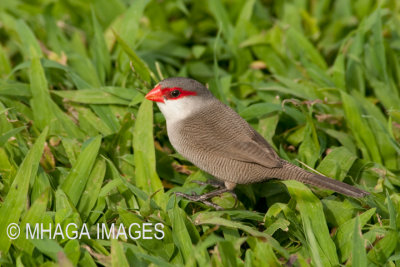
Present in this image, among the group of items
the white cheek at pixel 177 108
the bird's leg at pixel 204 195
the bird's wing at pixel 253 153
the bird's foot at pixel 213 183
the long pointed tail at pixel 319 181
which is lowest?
the bird's foot at pixel 213 183

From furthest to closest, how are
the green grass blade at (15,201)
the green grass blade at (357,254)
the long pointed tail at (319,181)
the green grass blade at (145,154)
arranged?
the green grass blade at (145,154)
the long pointed tail at (319,181)
the green grass blade at (15,201)
the green grass blade at (357,254)

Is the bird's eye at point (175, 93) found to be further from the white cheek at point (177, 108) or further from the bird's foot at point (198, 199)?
the bird's foot at point (198, 199)

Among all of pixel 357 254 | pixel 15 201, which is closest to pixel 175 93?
pixel 15 201

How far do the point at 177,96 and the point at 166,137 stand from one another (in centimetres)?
54

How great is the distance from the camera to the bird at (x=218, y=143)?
3.38m

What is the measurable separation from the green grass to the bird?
0.18m

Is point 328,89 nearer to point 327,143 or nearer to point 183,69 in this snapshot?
point 327,143

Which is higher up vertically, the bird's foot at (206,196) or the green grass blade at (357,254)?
the green grass blade at (357,254)

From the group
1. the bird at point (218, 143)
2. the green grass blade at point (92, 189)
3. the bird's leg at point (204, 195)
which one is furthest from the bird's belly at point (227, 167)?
the green grass blade at point (92, 189)

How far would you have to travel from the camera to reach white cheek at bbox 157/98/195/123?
149 inches

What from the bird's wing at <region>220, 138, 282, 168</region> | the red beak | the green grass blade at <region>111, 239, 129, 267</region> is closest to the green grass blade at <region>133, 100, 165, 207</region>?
the red beak

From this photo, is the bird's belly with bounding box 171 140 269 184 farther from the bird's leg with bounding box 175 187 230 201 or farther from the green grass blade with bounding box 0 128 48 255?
the green grass blade with bounding box 0 128 48 255

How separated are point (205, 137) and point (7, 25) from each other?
108 inches

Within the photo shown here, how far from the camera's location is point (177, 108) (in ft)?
12.4
